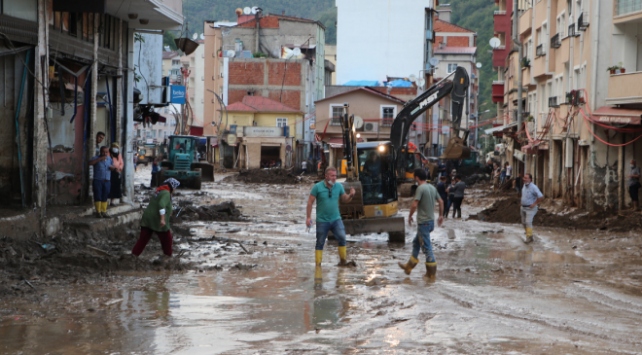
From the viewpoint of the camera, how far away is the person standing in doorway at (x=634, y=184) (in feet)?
93.1

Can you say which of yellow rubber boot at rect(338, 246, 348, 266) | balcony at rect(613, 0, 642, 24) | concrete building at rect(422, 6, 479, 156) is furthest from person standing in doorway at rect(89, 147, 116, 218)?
concrete building at rect(422, 6, 479, 156)

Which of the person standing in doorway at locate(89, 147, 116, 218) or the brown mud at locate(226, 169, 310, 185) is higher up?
the person standing in doorway at locate(89, 147, 116, 218)

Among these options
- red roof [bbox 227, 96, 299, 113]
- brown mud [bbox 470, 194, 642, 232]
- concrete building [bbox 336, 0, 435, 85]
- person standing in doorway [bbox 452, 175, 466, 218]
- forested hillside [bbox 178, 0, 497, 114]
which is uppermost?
forested hillside [bbox 178, 0, 497, 114]

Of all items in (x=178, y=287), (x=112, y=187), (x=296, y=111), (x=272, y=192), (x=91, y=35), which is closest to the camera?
(x=178, y=287)

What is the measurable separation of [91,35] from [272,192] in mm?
29048

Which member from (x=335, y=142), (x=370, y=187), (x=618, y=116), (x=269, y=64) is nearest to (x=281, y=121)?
(x=269, y=64)

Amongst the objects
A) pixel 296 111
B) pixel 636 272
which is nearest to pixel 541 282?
pixel 636 272

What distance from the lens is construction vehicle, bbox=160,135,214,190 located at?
150ft

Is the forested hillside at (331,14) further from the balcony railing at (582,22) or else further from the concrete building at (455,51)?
the balcony railing at (582,22)

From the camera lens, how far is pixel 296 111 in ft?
266

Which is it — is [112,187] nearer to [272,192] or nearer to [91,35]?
[91,35]

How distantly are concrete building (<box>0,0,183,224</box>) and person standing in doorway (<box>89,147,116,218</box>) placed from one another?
0.88 metres

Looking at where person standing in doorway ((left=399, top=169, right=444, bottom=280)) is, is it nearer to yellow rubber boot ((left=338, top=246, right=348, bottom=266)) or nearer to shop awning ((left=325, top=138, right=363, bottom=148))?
yellow rubber boot ((left=338, top=246, right=348, bottom=266))

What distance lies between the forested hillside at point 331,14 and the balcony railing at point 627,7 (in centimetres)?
6791
